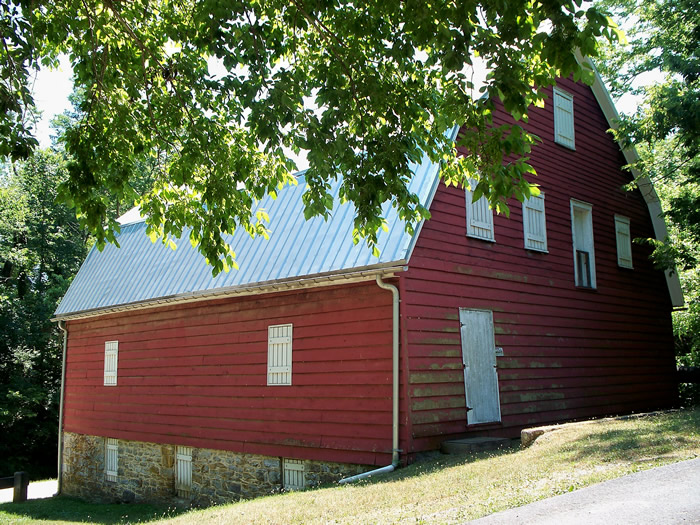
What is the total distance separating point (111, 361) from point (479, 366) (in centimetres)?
1013

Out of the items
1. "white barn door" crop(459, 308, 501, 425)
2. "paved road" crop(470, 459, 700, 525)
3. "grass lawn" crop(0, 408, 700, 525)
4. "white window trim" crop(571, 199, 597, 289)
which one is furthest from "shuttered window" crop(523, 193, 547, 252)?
"paved road" crop(470, 459, 700, 525)

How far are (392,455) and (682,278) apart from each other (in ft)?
50.7

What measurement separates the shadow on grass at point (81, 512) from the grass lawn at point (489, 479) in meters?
4.39

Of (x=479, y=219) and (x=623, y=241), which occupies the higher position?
(x=623, y=241)

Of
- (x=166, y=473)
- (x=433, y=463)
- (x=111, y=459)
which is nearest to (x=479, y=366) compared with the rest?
(x=433, y=463)

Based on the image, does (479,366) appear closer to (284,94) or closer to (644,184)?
(284,94)

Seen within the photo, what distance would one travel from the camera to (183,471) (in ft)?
48.4

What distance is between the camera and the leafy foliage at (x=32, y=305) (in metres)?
25.6

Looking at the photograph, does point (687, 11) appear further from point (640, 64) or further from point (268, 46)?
point (268, 46)

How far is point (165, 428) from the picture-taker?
15.2m

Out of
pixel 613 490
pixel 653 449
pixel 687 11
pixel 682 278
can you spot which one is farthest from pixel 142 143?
pixel 682 278

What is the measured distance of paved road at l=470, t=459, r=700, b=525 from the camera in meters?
5.15

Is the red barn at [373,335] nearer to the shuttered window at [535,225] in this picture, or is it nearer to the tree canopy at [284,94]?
the shuttered window at [535,225]

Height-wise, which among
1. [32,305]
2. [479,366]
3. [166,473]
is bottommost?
[166,473]
